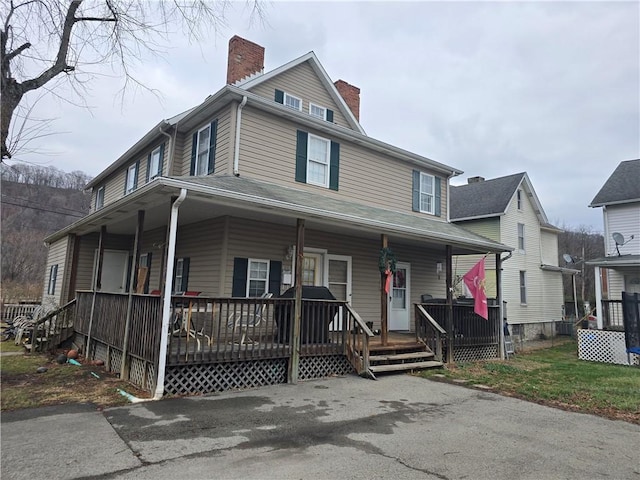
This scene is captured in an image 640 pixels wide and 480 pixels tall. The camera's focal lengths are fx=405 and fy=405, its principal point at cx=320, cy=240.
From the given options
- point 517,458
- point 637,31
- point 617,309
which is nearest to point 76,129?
point 517,458

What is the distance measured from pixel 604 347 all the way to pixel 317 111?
11.5 meters

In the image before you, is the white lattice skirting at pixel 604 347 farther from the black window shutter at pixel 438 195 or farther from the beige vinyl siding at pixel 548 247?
the beige vinyl siding at pixel 548 247

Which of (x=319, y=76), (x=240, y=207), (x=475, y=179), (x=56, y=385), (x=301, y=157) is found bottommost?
(x=56, y=385)

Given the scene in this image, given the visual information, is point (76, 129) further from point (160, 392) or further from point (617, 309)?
point (617, 309)

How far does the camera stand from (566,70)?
500 inches

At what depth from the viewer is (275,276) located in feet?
31.1

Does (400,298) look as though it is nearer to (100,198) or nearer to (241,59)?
(241,59)

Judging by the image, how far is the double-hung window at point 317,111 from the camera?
44.0 ft

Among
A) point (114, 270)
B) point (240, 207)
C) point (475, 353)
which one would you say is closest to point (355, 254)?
point (475, 353)

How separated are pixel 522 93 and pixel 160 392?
1607 cm

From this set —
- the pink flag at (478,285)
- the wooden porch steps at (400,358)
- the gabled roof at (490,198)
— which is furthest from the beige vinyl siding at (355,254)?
the gabled roof at (490,198)

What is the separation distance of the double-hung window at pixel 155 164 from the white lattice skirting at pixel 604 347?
1385cm

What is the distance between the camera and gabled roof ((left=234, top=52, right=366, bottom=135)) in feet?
38.4

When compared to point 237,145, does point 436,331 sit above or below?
below
